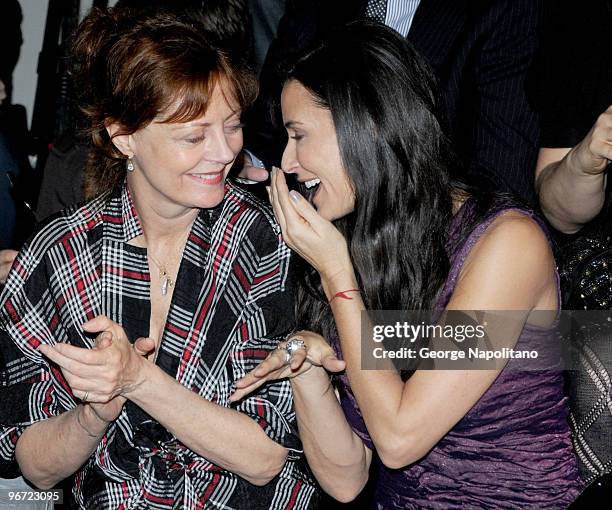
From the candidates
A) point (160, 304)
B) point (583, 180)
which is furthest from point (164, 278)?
point (583, 180)

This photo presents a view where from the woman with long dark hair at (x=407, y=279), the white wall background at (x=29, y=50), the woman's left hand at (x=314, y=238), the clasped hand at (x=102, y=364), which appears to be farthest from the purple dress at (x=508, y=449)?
the white wall background at (x=29, y=50)

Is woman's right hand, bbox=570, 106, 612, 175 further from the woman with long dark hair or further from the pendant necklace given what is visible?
the pendant necklace

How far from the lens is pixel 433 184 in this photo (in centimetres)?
187

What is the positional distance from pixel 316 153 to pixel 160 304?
1.58 ft

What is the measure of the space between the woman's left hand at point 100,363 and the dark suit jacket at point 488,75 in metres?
0.75

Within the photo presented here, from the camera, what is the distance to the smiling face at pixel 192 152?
190 centimetres

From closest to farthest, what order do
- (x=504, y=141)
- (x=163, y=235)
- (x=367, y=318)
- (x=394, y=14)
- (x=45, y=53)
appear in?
(x=367, y=318)
(x=163, y=235)
(x=504, y=141)
(x=394, y=14)
(x=45, y=53)

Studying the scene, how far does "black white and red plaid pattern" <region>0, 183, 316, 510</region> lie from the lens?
191 cm

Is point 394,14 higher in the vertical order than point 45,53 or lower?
higher

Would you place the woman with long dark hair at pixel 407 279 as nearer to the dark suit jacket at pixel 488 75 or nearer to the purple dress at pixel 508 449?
the purple dress at pixel 508 449

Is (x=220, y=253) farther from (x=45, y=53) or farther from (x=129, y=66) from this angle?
(x=45, y=53)

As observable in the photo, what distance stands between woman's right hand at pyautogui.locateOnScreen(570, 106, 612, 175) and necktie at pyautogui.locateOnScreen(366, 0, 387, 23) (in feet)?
2.53

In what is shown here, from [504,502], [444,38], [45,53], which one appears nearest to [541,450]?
[504,502]

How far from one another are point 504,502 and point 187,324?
2.41 feet
